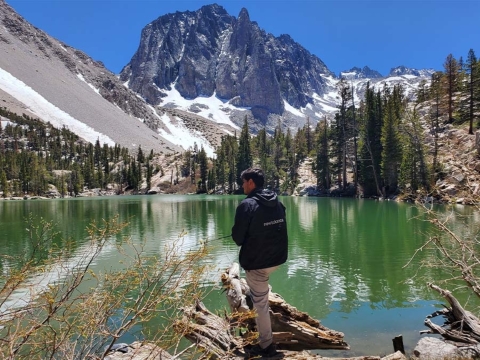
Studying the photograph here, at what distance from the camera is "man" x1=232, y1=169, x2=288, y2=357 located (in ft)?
16.1

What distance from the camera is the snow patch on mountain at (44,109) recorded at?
148 metres

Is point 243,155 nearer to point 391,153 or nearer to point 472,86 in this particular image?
point 391,153

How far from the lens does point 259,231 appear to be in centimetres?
494

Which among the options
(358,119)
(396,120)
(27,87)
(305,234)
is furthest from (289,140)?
(27,87)

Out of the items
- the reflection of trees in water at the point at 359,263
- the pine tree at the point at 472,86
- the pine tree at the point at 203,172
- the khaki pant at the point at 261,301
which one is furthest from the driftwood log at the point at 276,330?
the pine tree at the point at 203,172

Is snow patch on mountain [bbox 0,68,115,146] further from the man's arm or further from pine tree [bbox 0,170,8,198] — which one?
the man's arm

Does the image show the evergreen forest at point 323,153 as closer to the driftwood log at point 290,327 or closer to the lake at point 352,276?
the lake at point 352,276

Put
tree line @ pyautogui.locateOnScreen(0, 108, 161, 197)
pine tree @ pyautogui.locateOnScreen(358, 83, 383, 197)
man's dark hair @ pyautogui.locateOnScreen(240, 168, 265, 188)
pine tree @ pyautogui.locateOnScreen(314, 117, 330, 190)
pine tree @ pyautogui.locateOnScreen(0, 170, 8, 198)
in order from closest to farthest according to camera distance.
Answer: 1. man's dark hair @ pyautogui.locateOnScreen(240, 168, 265, 188)
2. pine tree @ pyautogui.locateOnScreen(358, 83, 383, 197)
3. pine tree @ pyautogui.locateOnScreen(314, 117, 330, 190)
4. pine tree @ pyautogui.locateOnScreen(0, 170, 8, 198)
5. tree line @ pyautogui.locateOnScreen(0, 108, 161, 197)

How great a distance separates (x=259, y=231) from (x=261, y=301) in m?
1.06

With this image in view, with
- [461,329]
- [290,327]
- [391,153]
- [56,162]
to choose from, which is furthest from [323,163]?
[56,162]

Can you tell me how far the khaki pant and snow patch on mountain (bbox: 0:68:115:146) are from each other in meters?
151

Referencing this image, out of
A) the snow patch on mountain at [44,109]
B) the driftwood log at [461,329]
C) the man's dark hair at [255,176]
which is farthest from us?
the snow patch on mountain at [44,109]

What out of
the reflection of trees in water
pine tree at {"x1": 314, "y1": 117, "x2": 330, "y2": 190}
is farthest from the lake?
pine tree at {"x1": 314, "y1": 117, "x2": 330, "y2": 190}

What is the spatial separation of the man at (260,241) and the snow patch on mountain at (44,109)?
496 feet
